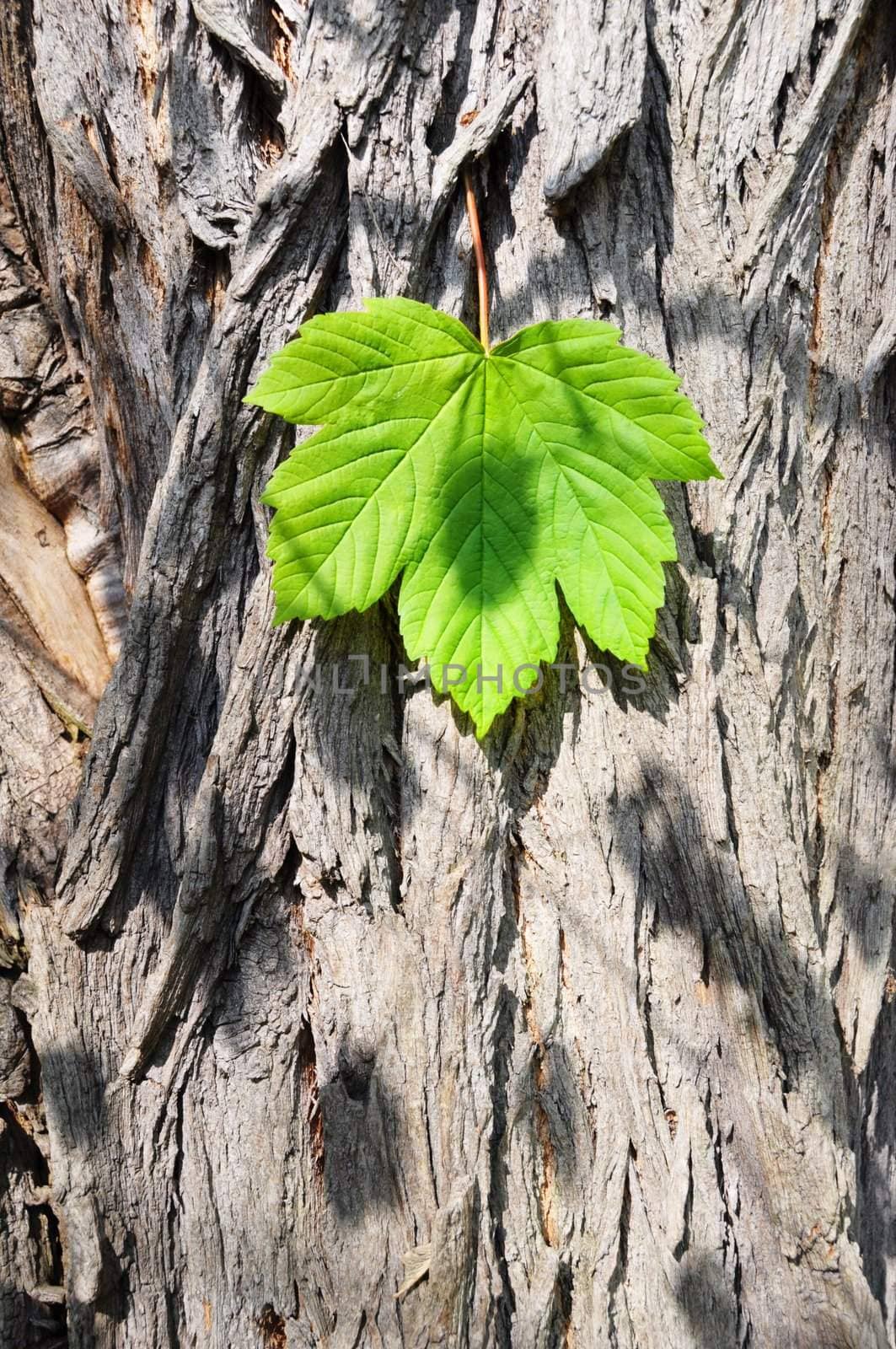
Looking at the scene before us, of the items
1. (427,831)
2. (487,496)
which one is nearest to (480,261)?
(487,496)

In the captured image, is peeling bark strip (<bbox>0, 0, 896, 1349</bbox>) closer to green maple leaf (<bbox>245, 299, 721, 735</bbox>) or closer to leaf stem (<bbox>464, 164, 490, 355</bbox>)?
leaf stem (<bbox>464, 164, 490, 355</bbox>)

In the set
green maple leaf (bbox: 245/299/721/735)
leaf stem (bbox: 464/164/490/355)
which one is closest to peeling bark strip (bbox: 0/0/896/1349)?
leaf stem (bbox: 464/164/490/355)

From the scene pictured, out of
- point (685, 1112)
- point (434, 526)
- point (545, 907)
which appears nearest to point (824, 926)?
point (685, 1112)

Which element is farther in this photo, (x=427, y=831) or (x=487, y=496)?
(x=427, y=831)

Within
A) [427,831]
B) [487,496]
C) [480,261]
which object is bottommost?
[427,831]

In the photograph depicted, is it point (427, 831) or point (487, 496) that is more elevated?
point (487, 496)

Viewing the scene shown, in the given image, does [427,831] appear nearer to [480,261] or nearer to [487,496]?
[487,496]

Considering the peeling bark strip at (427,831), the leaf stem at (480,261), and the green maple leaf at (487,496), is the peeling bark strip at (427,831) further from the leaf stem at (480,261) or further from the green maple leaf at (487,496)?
the green maple leaf at (487,496)

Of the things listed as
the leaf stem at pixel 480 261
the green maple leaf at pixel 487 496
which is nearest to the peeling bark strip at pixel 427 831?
the leaf stem at pixel 480 261
